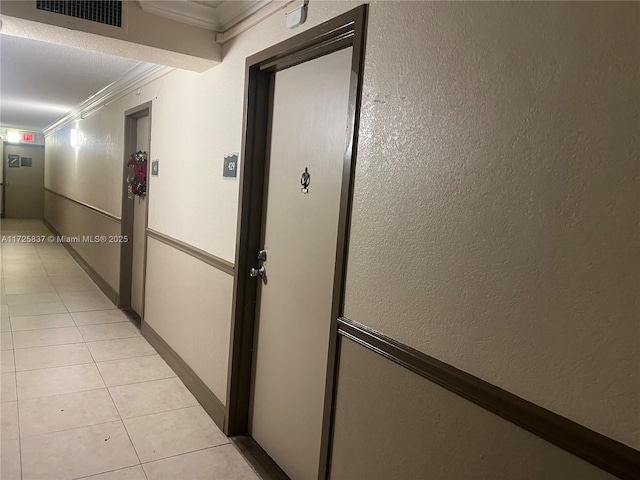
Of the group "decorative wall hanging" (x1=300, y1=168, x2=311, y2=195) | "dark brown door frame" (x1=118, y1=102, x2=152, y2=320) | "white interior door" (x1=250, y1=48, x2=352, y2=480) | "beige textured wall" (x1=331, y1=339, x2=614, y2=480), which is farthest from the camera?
"dark brown door frame" (x1=118, y1=102, x2=152, y2=320)

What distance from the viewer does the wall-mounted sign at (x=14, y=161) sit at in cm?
1138

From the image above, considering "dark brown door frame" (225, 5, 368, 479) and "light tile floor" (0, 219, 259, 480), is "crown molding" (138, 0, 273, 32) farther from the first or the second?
"light tile floor" (0, 219, 259, 480)

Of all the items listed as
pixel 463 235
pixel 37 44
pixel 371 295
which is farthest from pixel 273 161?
pixel 37 44

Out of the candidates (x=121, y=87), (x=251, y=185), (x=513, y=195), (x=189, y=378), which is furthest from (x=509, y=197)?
(x=121, y=87)

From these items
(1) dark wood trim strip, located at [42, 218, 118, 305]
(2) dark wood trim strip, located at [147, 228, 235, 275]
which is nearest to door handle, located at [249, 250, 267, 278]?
(2) dark wood trim strip, located at [147, 228, 235, 275]

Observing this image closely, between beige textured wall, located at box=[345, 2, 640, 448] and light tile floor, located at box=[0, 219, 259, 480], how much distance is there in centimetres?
149

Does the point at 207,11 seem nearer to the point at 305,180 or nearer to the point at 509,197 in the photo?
the point at 305,180

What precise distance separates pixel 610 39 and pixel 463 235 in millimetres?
537

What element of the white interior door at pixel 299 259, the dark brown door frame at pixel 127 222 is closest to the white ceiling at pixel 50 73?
the dark brown door frame at pixel 127 222

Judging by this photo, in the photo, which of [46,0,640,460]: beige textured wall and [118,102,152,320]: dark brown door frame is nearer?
[46,0,640,460]: beige textured wall

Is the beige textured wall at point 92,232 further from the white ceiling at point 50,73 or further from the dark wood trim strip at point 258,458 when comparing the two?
the dark wood trim strip at point 258,458

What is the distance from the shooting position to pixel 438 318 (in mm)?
1314

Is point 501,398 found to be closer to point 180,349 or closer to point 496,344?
point 496,344

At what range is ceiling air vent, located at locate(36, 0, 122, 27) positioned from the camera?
2.13 metres
